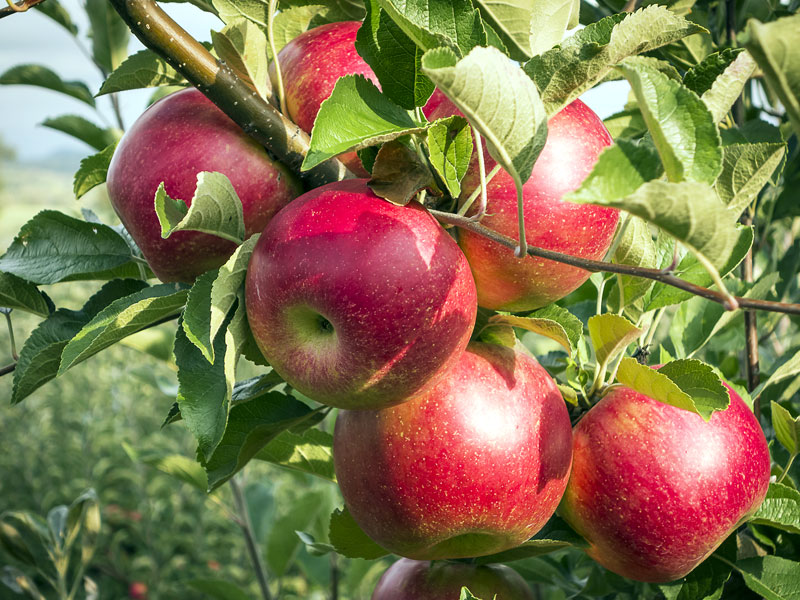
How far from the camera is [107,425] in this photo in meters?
3.54

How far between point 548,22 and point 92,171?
1.75 feet

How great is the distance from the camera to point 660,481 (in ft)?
2.41

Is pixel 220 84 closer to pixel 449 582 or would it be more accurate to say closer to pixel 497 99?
pixel 497 99

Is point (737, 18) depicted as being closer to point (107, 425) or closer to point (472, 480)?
point (472, 480)

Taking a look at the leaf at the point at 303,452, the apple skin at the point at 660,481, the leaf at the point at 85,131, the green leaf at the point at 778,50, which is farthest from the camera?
the leaf at the point at 85,131

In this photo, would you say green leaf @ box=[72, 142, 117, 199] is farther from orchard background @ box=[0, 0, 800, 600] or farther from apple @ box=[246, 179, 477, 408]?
apple @ box=[246, 179, 477, 408]

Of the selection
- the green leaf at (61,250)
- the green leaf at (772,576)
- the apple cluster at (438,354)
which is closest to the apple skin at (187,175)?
the apple cluster at (438,354)

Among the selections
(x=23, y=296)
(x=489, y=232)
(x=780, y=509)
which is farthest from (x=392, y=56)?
(x=780, y=509)

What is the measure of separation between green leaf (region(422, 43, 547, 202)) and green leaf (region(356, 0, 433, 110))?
0.10 m

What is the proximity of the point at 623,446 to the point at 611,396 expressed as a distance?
0.06 meters

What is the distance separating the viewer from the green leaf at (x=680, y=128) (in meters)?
0.45

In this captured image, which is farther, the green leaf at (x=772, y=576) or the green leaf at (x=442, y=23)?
the green leaf at (x=772, y=576)

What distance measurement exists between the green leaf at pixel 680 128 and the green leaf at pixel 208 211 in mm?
318

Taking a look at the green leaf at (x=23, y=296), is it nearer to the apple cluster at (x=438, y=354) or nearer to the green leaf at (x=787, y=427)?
the apple cluster at (x=438, y=354)
